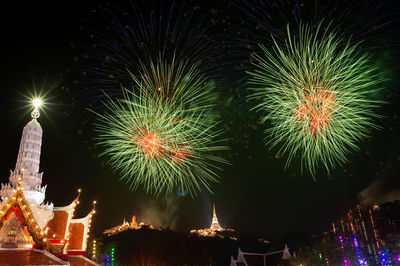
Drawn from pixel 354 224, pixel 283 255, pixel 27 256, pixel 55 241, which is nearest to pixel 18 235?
pixel 27 256

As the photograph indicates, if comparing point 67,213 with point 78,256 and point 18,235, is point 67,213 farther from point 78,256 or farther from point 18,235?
point 18,235

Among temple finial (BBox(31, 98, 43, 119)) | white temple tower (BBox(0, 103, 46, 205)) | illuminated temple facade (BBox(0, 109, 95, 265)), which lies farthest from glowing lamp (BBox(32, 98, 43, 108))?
illuminated temple facade (BBox(0, 109, 95, 265))

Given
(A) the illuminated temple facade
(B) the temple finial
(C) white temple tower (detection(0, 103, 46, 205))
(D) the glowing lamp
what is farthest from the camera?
(B) the temple finial

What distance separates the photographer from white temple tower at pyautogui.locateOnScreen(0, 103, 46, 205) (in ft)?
105

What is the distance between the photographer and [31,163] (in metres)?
33.5

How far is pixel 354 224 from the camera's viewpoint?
7700 centimetres

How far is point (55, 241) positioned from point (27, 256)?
3810mm

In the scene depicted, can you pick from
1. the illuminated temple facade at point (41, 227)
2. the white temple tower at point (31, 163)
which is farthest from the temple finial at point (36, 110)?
the illuminated temple facade at point (41, 227)

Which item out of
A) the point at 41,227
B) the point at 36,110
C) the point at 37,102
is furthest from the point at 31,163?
the point at 41,227

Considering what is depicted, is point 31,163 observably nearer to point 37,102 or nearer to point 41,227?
point 37,102

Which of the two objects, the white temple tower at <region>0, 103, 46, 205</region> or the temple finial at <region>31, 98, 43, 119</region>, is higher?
the temple finial at <region>31, 98, 43, 119</region>

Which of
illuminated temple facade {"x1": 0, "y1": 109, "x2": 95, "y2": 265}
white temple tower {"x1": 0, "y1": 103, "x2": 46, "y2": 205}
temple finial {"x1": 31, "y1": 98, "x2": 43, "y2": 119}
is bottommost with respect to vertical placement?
illuminated temple facade {"x1": 0, "y1": 109, "x2": 95, "y2": 265}

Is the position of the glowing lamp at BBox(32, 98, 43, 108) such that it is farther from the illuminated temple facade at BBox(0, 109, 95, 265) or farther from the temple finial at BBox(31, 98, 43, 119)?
the illuminated temple facade at BBox(0, 109, 95, 265)

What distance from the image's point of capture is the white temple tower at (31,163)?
105 feet
